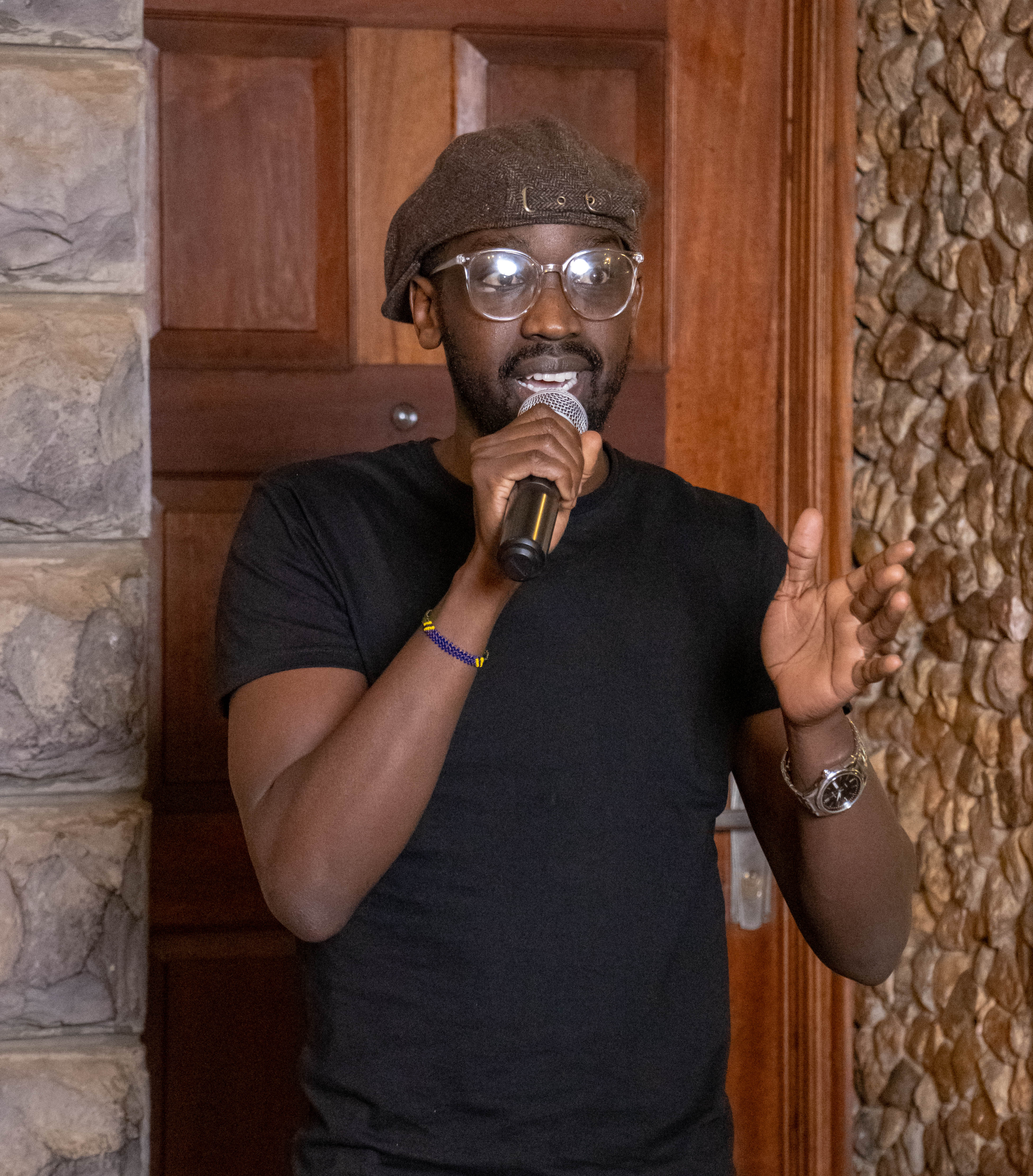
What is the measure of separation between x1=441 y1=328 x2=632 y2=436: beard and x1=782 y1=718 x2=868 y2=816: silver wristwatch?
399mm

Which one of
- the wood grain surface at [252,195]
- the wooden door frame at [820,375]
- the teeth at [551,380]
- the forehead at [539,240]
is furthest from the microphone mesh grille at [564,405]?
the wooden door frame at [820,375]

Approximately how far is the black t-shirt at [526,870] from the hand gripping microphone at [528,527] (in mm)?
307

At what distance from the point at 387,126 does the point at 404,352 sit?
0.32 meters

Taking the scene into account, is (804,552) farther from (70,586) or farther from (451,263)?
(70,586)

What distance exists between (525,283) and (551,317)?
1.9 inches

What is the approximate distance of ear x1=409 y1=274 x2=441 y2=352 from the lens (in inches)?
54.7

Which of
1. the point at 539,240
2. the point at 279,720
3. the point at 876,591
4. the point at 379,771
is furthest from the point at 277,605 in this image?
the point at 876,591

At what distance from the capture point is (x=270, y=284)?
185cm

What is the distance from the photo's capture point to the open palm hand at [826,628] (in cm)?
104

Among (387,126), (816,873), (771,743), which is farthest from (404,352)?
(816,873)

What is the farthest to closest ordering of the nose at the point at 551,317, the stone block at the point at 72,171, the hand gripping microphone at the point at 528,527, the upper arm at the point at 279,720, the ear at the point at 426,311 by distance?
the stone block at the point at 72,171, the ear at the point at 426,311, the nose at the point at 551,317, the upper arm at the point at 279,720, the hand gripping microphone at the point at 528,527

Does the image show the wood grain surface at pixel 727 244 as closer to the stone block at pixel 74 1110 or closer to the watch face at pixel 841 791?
the watch face at pixel 841 791

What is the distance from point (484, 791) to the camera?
4.06 feet

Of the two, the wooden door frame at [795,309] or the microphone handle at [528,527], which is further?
the wooden door frame at [795,309]
